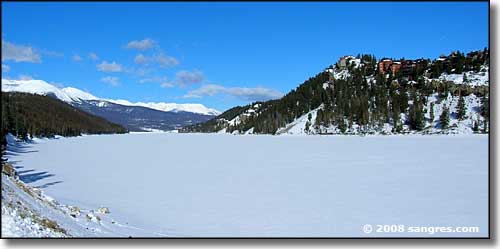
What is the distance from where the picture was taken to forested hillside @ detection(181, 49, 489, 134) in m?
88.4

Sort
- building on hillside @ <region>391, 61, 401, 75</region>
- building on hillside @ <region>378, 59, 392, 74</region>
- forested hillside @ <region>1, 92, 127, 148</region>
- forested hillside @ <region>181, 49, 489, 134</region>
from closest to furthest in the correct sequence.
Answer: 1. forested hillside @ <region>1, 92, 127, 148</region>
2. forested hillside @ <region>181, 49, 489, 134</region>
3. building on hillside @ <region>391, 61, 401, 75</region>
4. building on hillside @ <region>378, 59, 392, 74</region>

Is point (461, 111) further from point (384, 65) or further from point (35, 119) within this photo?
point (35, 119)

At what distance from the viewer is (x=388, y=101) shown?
351 ft

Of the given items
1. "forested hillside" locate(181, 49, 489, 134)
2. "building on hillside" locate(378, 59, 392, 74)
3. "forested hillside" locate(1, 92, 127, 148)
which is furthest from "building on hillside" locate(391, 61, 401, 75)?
"forested hillside" locate(1, 92, 127, 148)

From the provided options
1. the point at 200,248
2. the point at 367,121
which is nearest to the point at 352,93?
the point at 367,121

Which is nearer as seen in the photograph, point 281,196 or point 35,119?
point 281,196

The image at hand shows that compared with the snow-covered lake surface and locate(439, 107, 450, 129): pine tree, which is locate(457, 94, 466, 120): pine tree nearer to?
locate(439, 107, 450, 129): pine tree

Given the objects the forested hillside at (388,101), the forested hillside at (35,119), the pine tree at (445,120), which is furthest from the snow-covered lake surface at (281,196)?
the pine tree at (445,120)

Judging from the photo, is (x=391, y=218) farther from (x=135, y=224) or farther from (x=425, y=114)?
(x=425, y=114)

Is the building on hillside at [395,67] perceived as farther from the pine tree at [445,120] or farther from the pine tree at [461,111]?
the pine tree at [445,120]

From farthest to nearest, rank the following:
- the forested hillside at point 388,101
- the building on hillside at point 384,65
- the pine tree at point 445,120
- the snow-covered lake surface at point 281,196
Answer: the building on hillside at point 384,65, the forested hillside at point 388,101, the pine tree at point 445,120, the snow-covered lake surface at point 281,196

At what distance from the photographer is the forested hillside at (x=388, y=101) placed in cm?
8844

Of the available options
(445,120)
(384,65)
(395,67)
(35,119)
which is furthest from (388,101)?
(35,119)

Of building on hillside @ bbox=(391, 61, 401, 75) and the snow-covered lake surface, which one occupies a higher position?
building on hillside @ bbox=(391, 61, 401, 75)
